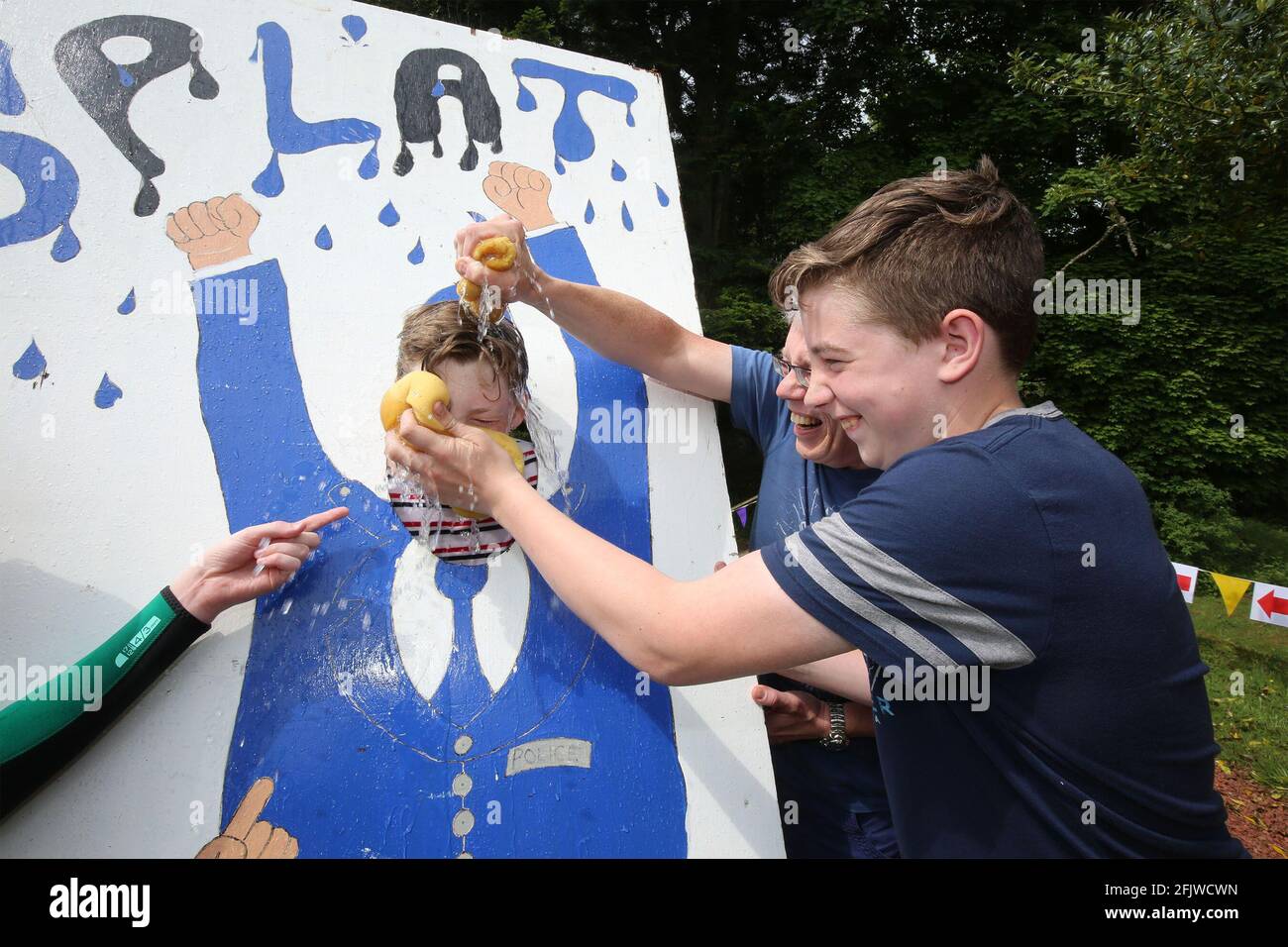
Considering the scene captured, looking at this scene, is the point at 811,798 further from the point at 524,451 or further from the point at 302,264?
the point at 302,264

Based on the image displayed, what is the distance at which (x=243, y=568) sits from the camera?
1.46m

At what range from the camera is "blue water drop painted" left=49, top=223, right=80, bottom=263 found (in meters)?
1.51

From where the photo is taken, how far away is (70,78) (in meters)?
1.60

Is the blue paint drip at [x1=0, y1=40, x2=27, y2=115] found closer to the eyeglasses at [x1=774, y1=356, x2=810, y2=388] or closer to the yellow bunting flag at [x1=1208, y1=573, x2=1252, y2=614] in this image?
the eyeglasses at [x1=774, y1=356, x2=810, y2=388]

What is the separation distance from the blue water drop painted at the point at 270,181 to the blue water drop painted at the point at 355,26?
1.33ft

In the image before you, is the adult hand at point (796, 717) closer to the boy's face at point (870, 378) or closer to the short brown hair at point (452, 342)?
the boy's face at point (870, 378)

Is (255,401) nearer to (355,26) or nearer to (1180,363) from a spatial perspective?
(355,26)

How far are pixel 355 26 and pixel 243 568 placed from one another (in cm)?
138

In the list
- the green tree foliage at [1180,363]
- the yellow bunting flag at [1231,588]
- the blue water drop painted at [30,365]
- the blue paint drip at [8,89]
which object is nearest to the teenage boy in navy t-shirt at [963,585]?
the blue water drop painted at [30,365]

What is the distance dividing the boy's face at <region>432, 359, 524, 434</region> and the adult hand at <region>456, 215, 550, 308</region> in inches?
6.8

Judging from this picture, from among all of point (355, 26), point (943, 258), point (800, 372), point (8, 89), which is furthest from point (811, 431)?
point (8, 89)

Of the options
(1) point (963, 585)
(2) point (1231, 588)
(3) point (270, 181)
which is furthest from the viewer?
(2) point (1231, 588)

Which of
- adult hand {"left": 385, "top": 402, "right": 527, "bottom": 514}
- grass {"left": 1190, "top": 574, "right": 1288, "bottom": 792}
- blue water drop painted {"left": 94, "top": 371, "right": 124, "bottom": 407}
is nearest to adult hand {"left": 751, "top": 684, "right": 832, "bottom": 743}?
adult hand {"left": 385, "top": 402, "right": 527, "bottom": 514}

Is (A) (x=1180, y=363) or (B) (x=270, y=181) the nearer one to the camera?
(B) (x=270, y=181)
